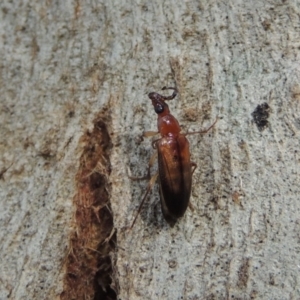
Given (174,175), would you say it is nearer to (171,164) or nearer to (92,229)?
(171,164)

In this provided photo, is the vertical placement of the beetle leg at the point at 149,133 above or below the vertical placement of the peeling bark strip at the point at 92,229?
above

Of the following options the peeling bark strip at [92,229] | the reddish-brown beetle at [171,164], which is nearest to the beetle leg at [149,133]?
the reddish-brown beetle at [171,164]

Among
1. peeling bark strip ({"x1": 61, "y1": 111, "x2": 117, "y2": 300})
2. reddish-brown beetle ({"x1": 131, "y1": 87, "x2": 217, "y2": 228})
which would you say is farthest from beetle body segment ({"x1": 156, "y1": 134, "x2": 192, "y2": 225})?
peeling bark strip ({"x1": 61, "y1": 111, "x2": 117, "y2": 300})

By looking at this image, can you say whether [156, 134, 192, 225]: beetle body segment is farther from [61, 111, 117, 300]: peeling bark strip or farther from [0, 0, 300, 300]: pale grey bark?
[61, 111, 117, 300]: peeling bark strip

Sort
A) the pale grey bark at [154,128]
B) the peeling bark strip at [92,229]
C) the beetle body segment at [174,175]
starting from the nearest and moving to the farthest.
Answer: the pale grey bark at [154,128] < the beetle body segment at [174,175] < the peeling bark strip at [92,229]

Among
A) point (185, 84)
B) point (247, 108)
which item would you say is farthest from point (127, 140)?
point (247, 108)

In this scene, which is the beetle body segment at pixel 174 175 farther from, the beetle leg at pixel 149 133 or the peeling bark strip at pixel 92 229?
the peeling bark strip at pixel 92 229

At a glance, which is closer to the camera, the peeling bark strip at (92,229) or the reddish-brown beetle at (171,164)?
the reddish-brown beetle at (171,164)
